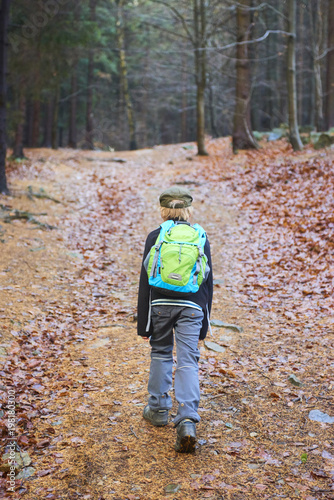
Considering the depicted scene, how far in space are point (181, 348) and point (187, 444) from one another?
2.52ft

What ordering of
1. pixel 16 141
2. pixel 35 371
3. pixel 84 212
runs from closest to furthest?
pixel 35 371, pixel 84 212, pixel 16 141

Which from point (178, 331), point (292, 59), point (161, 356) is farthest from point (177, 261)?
point (292, 59)

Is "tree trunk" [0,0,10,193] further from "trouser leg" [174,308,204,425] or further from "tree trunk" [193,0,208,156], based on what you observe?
"tree trunk" [193,0,208,156]

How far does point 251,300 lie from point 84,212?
21.8 feet

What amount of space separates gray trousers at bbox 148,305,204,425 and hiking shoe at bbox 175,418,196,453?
44 millimetres

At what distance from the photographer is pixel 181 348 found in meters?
3.62

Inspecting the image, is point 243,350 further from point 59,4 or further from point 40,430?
point 59,4

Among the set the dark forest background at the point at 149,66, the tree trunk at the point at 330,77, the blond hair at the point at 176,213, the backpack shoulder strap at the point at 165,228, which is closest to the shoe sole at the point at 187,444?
the backpack shoulder strap at the point at 165,228

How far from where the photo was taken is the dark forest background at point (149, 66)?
15070 mm

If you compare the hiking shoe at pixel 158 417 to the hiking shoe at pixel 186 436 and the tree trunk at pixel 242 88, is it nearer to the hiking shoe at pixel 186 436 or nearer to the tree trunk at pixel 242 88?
the hiking shoe at pixel 186 436

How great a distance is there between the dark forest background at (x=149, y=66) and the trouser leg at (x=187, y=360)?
1189 centimetres

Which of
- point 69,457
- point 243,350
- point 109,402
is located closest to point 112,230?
point 243,350

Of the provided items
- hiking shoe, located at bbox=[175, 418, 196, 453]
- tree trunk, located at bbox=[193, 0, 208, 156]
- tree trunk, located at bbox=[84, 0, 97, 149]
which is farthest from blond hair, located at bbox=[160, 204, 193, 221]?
tree trunk, located at bbox=[84, 0, 97, 149]

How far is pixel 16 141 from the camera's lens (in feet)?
58.9
